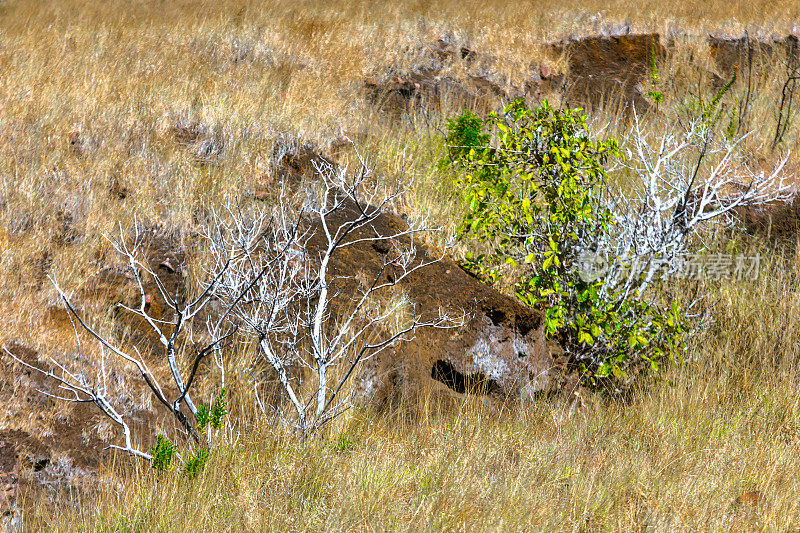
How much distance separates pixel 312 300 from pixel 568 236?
5.61 ft

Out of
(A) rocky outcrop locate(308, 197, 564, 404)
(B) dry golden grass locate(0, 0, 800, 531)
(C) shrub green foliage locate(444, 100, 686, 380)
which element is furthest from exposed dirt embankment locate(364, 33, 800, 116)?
(A) rocky outcrop locate(308, 197, 564, 404)

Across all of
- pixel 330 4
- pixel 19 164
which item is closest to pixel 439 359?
pixel 19 164

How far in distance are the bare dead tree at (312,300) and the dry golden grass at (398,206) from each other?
31 centimetres

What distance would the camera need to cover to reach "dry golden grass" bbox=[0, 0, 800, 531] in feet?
8.37

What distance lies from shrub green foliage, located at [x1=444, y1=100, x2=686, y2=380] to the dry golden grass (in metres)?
0.31

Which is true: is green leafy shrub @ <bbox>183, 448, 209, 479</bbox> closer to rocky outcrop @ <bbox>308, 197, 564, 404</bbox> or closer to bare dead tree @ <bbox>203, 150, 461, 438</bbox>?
bare dead tree @ <bbox>203, 150, 461, 438</bbox>

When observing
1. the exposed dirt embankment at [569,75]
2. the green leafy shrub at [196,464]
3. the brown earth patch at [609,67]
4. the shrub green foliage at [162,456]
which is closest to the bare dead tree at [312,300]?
the green leafy shrub at [196,464]

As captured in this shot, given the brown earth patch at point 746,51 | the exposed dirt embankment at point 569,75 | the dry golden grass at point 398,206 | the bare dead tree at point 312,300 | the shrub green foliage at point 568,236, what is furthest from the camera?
the brown earth patch at point 746,51

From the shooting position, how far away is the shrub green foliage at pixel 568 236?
13.0ft

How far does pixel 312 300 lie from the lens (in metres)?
3.97

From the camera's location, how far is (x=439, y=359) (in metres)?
3.83

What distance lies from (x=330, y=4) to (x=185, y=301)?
620cm

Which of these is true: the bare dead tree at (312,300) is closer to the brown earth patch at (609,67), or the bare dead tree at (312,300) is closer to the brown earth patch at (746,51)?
the brown earth patch at (609,67)

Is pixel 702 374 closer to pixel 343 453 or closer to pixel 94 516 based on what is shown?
pixel 343 453
